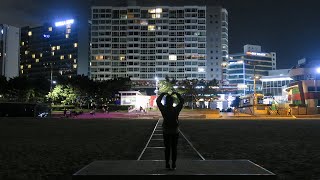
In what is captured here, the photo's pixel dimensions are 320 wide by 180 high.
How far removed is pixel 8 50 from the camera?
169750 mm

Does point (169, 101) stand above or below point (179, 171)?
above

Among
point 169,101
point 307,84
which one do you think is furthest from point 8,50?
point 169,101

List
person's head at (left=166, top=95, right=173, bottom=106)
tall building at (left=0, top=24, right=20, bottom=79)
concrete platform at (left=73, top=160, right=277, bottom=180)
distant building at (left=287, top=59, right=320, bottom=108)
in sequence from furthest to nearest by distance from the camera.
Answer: tall building at (left=0, top=24, right=20, bottom=79) → distant building at (left=287, top=59, right=320, bottom=108) → person's head at (left=166, top=95, right=173, bottom=106) → concrete platform at (left=73, top=160, right=277, bottom=180)

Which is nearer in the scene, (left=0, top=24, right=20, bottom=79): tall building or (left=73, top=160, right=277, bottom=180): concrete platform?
(left=73, top=160, right=277, bottom=180): concrete platform

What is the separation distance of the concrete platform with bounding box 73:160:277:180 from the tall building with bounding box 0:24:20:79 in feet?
545

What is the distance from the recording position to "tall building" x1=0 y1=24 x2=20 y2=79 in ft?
550

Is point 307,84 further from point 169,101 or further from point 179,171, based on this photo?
point 179,171

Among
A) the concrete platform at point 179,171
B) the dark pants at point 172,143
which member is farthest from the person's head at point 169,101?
the concrete platform at point 179,171

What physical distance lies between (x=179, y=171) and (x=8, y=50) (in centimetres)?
17395

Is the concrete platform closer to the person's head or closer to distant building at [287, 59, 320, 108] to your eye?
the person's head

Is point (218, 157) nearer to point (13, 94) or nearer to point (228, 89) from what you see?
point (13, 94)

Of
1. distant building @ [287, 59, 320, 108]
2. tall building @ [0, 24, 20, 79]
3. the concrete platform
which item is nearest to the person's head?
the concrete platform

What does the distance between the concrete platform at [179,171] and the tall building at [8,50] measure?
166 metres

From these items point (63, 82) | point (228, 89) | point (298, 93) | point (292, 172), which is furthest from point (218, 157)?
point (228, 89)
